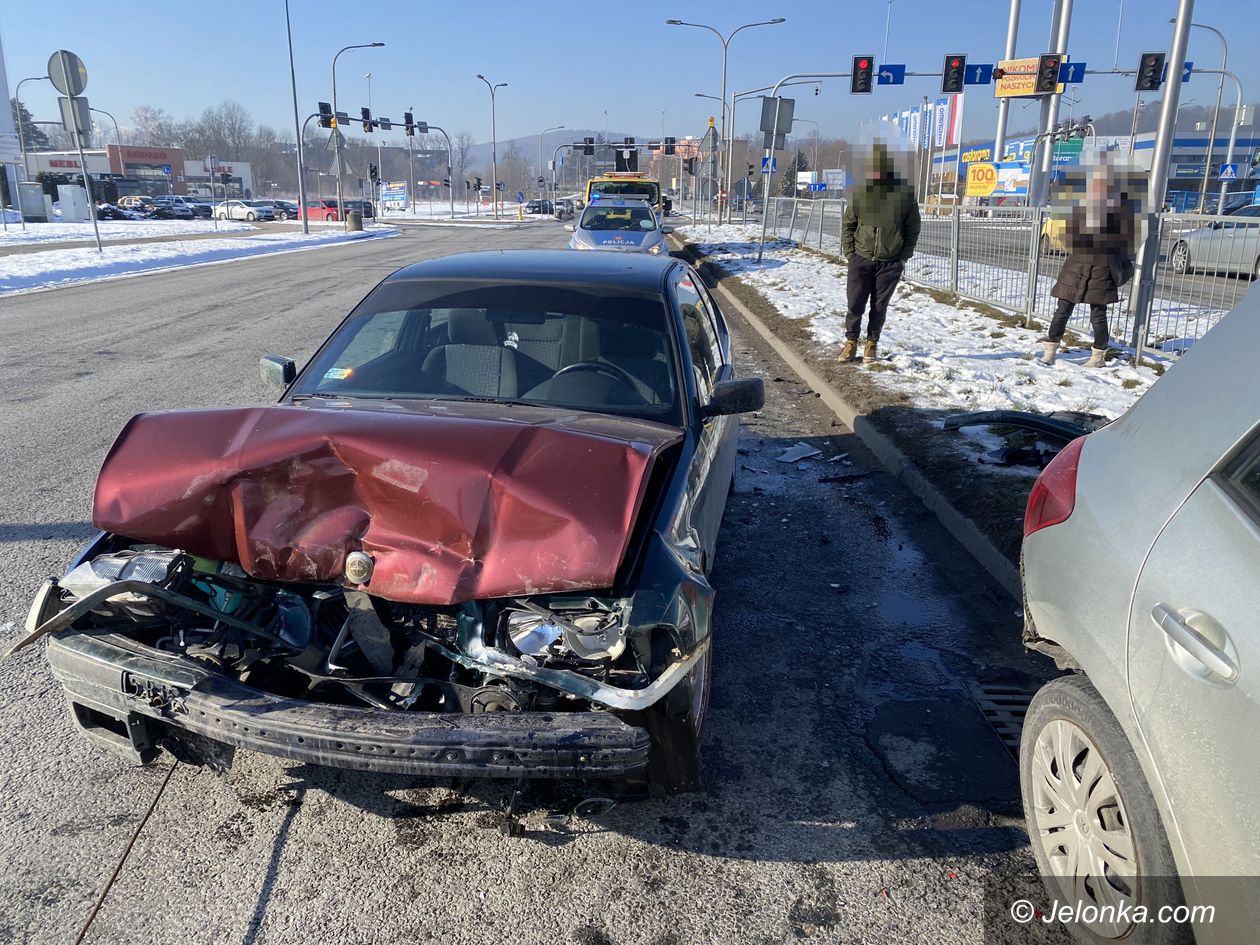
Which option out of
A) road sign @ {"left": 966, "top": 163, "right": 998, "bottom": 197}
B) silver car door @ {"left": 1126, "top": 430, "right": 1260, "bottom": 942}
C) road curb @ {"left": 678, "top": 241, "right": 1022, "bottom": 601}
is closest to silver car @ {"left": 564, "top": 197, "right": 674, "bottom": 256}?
road curb @ {"left": 678, "top": 241, "right": 1022, "bottom": 601}

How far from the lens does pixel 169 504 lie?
2.80 m

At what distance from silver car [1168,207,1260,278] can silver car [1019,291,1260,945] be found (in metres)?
8.30

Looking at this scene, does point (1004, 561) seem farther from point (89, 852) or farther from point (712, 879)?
point (89, 852)

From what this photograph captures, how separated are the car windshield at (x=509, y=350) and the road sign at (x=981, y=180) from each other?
44068mm

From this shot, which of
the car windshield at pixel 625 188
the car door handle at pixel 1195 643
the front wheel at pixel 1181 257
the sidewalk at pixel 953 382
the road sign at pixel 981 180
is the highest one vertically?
the road sign at pixel 981 180

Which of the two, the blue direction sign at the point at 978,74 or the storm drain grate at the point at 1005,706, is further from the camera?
the blue direction sign at the point at 978,74

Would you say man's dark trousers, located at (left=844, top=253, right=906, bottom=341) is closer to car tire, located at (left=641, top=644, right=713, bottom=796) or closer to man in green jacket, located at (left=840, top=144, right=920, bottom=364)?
man in green jacket, located at (left=840, top=144, right=920, bottom=364)

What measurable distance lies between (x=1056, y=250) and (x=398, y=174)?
158 m

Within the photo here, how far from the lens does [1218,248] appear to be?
10.7m

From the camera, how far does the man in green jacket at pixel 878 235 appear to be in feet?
28.6

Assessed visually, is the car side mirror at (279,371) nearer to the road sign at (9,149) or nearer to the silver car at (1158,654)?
the silver car at (1158,654)

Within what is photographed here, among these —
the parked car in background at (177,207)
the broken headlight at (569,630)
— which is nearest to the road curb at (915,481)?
the broken headlight at (569,630)

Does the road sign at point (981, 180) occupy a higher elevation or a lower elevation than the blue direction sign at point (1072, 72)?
lower

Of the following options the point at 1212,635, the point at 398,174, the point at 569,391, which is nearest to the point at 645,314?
the point at 569,391
